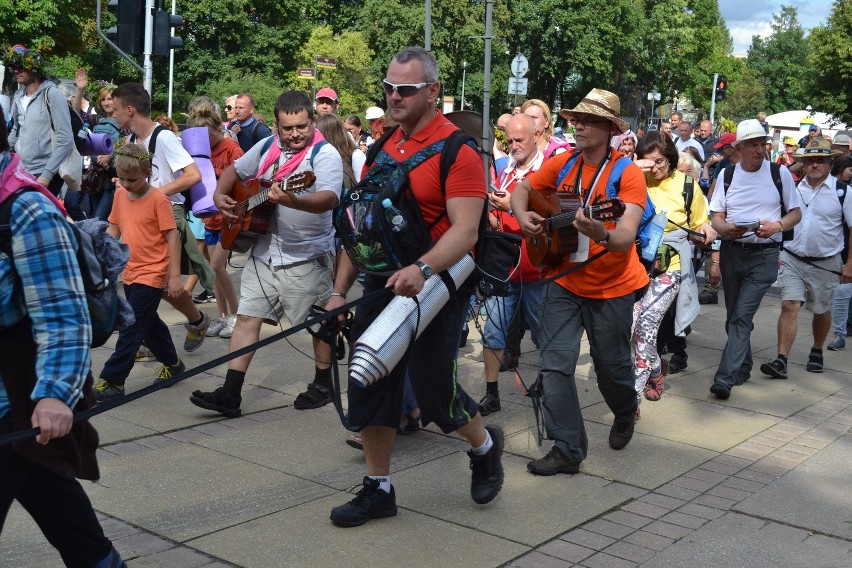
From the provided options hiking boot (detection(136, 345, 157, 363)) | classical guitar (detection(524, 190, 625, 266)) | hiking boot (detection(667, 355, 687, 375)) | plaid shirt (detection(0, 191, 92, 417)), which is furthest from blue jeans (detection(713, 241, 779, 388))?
plaid shirt (detection(0, 191, 92, 417))

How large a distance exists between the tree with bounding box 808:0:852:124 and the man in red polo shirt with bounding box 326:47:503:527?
45770mm

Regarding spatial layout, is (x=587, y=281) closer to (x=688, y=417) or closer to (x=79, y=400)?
(x=688, y=417)

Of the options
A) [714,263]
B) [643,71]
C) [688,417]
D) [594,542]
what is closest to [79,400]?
[594,542]

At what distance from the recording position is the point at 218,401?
6.30 meters

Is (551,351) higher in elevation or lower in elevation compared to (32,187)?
lower

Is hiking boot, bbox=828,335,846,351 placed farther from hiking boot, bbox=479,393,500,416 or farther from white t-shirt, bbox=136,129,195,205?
white t-shirt, bbox=136,129,195,205

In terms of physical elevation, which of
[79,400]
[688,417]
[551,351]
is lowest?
[688,417]

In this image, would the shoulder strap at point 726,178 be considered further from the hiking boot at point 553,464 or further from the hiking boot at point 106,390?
the hiking boot at point 106,390

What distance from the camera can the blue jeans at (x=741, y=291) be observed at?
300 inches

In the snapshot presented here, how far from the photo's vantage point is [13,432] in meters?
3.05

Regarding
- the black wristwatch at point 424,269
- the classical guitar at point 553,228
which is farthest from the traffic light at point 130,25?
the black wristwatch at point 424,269

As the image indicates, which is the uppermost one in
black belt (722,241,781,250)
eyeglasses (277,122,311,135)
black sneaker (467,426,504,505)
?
eyeglasses (277,122,311,135)

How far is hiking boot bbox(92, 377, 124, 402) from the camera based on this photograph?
655 centimetres

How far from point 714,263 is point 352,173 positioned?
4149mm
